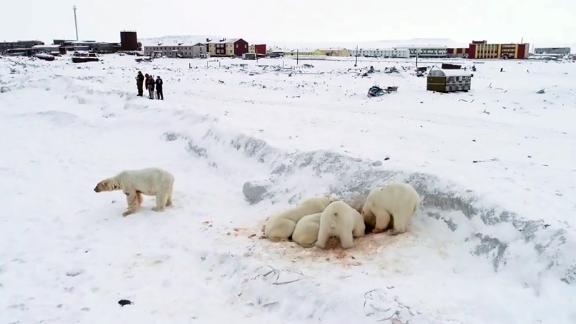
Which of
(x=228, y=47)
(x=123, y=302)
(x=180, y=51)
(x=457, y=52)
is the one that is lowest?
(x=123, y=302)

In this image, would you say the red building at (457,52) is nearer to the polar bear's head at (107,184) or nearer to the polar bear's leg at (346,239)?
the polar bear's head at (107,184)

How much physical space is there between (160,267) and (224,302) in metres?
1.62

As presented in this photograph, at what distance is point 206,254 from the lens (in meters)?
8.32

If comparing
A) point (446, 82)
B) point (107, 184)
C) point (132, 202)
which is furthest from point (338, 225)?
point (446, 82)

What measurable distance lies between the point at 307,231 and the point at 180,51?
346 feet

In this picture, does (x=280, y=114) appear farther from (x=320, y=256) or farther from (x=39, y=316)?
(x=39, y=316)

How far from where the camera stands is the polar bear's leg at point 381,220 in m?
8.28

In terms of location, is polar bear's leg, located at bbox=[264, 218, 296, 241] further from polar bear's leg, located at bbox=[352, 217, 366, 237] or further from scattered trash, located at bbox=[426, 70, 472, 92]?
scattered trash, located at bbox=[426, 70, 472, 92]

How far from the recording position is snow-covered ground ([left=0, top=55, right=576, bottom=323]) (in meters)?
6.46

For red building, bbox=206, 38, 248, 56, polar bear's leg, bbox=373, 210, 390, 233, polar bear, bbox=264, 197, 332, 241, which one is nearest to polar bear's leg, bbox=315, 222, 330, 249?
polar bear, bbox=264, 197, 332, 241

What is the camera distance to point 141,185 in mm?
10305

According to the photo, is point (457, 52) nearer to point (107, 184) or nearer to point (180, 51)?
point (180, 51)

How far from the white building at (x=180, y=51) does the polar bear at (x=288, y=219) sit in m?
97.0

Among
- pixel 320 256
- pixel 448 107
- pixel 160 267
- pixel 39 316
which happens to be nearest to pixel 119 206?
pixel 160 267
